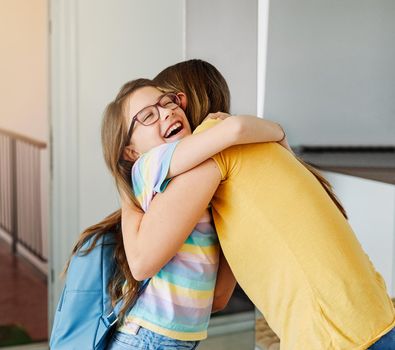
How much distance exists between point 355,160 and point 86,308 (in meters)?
1.25

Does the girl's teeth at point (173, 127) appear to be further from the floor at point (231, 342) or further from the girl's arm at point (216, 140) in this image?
the floor at point (231, 342)

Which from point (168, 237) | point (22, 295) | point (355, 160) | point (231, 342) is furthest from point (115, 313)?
point (231, 342)

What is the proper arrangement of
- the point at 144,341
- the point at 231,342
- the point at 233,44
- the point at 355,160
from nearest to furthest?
1. the point at 144,341
2. the point at 233,44
3. the point at 355,160
4. the point at 231,342

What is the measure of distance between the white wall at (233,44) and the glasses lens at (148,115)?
0.83 m

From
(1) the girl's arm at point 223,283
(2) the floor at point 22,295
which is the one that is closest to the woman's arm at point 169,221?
(1) the girl's arm at point 223,283

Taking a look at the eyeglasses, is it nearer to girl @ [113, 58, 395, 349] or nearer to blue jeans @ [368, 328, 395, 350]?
girl @ [113, 58, 395, 349]

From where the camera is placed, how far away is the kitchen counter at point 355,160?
1786mm

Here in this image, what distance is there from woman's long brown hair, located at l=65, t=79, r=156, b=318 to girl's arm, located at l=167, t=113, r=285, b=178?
0.13 meters

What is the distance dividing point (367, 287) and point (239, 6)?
4.06 ft

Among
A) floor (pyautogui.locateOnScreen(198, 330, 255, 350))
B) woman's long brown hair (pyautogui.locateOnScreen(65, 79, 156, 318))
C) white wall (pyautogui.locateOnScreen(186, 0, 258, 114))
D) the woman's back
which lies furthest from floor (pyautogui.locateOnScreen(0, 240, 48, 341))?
the woman's back

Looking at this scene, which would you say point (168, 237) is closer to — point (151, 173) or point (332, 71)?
point (151, 173)

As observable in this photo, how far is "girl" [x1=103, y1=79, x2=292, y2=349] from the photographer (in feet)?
2.48

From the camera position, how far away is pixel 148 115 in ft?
3.03

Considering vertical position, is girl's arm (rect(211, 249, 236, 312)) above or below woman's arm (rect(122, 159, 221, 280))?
below
